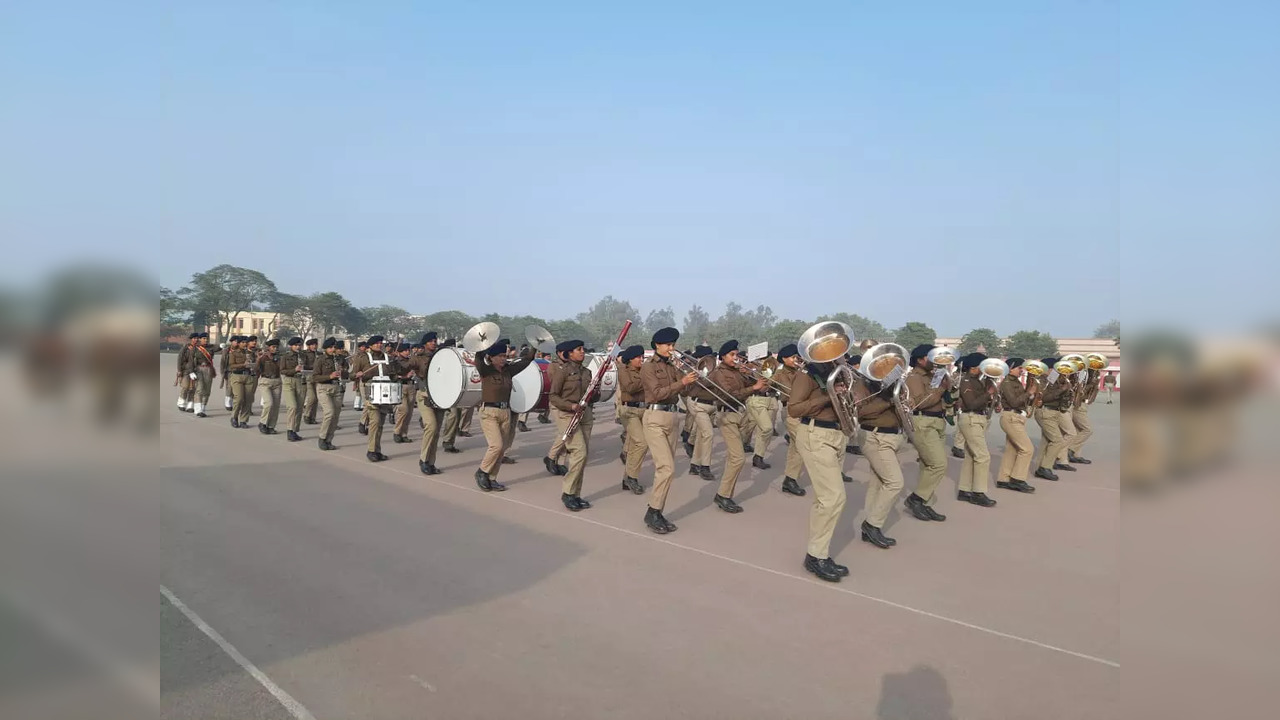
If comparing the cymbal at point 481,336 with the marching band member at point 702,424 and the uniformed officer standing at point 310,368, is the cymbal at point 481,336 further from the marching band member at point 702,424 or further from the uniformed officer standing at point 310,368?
the uniformed officer standing at point 310,368

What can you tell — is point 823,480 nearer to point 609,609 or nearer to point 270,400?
point 609,609

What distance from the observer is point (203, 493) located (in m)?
7.94

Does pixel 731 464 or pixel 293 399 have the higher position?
pixel 293 399

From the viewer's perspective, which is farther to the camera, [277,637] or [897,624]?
[897,624]

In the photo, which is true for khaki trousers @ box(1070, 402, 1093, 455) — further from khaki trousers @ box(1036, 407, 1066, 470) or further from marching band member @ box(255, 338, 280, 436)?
marching band member @ box(255, 338, 280, 436)

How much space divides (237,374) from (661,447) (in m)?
11.3

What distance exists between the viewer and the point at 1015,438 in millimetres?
9711

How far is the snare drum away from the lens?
423 inches

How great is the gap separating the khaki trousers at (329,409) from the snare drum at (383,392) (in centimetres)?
95

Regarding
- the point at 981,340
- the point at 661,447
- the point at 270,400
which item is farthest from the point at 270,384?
the point at 981,340
